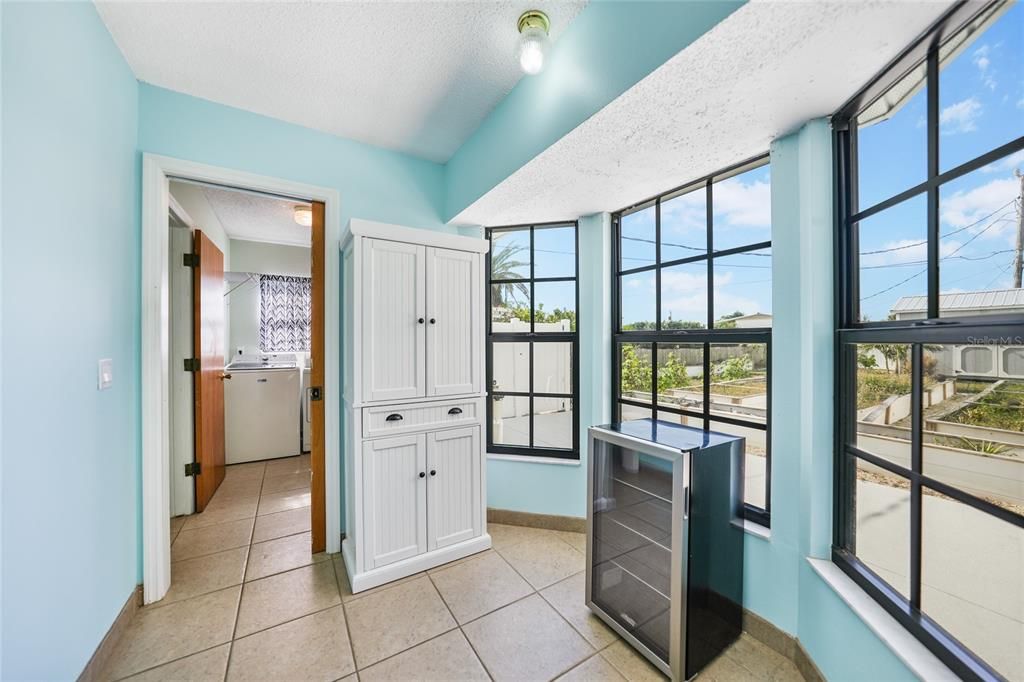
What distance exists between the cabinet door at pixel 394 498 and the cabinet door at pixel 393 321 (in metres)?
0.28

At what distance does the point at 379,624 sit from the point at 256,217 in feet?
12.6

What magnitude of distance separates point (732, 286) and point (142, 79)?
3.12 meters

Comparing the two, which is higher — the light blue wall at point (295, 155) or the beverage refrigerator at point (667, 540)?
the light blue wall at point (295, 155)

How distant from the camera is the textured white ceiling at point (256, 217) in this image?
3.31m

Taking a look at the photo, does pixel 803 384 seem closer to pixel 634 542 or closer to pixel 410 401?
pixel 634 542

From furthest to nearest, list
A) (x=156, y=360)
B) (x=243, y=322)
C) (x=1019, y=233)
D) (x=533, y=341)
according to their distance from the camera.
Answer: (x=243, y=322)
(x=533, y=341)
(x=156, y=360)
(x=1019, y=233)

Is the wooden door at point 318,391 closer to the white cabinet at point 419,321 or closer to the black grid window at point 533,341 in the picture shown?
the white cabinet at point 419,321

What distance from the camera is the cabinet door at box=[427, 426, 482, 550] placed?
2.19 metres

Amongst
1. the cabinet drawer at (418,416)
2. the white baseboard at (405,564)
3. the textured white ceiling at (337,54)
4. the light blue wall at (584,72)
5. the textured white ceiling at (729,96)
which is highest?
the textured white ceiling at (337,54)

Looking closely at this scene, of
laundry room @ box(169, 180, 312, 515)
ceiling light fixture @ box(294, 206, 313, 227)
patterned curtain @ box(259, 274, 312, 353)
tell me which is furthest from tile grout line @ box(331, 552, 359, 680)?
patterned curtain @ box(259, 274, 312, 353)

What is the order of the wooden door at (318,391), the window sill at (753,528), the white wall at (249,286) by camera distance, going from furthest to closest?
the white wall at (249,286) < the wooden door at (318,391) < the window sill at (753,528)

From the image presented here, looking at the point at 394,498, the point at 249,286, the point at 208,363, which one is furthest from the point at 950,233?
the point at 249,286

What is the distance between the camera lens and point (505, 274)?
2850 millimetres

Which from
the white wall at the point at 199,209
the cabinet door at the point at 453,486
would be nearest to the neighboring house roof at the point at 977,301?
the cabinet door at the point at 453,486
